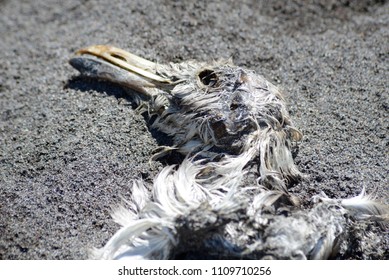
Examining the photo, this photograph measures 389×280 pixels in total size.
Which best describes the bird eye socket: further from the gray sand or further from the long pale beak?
the gray sand

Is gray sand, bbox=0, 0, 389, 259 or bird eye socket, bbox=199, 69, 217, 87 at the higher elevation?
bird eye socket, bbox=199, 69, 217, 87

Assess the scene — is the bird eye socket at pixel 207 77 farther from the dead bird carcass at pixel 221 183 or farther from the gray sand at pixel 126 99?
the gray sand at pixel 126 99

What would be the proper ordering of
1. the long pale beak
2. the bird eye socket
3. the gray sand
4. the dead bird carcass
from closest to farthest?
the dead bird carcass < the gray sand < the bird eye socket < the long pale beak

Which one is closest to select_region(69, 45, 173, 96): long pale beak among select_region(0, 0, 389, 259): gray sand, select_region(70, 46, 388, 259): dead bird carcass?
select_region(70, 46, 388, 259): dead bird carcass

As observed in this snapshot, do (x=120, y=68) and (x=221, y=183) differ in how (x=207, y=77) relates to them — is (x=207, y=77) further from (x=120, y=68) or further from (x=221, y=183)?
A: (x=221, y=183)

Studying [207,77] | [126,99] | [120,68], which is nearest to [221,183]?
[207,77]

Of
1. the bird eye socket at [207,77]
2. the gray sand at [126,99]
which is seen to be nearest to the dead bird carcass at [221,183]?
the bird eye socket at [207,77]

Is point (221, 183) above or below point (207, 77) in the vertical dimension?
below

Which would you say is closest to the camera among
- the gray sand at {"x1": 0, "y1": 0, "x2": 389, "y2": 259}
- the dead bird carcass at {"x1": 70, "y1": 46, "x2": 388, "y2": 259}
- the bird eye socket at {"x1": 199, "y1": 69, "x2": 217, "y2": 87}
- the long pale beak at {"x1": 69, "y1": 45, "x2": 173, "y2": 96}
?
the dead bird carcass at {"x1": 70, "y1": 46, "x2": 388, "y2": 259}
